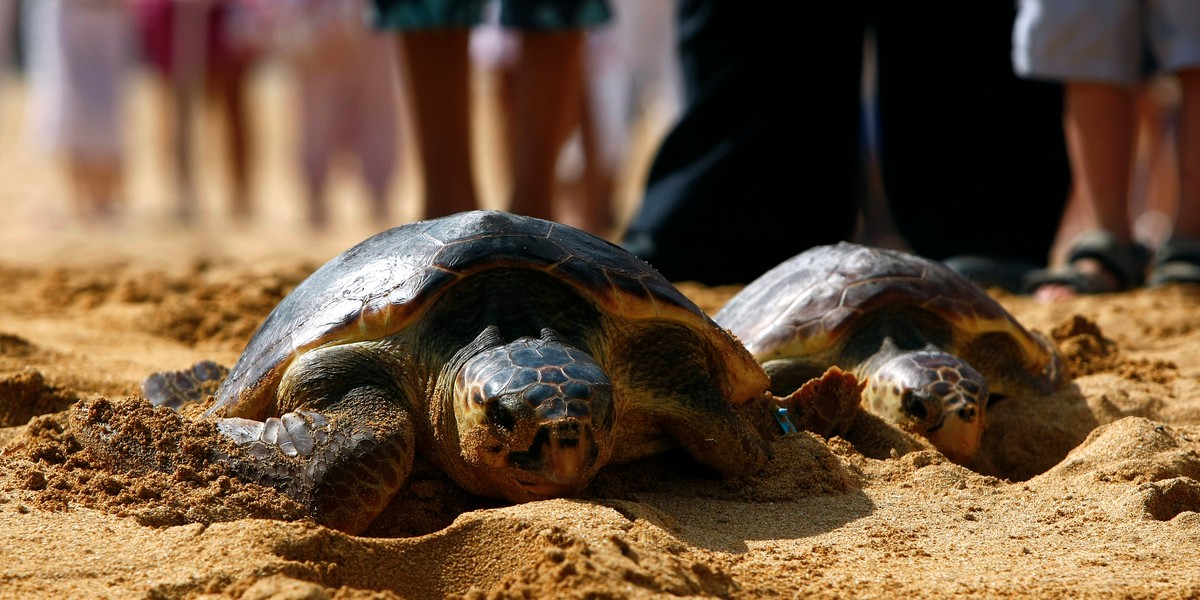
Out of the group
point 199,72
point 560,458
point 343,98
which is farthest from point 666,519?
point 199,72

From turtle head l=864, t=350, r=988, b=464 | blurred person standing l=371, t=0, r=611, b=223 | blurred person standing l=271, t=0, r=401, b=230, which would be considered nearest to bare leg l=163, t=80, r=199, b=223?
blurred person standing l=271, t=0, r=401, b=230

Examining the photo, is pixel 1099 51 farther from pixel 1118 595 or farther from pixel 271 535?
pixel 271 535

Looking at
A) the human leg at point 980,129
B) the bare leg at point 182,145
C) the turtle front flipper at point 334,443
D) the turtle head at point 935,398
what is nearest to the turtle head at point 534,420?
the turtle front flipper at point 334,443

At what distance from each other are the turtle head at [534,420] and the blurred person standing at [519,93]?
238 cm

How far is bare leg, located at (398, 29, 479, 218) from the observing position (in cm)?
431

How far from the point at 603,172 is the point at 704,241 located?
323cm

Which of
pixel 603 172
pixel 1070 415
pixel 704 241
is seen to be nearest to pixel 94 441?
pixel 1070 415

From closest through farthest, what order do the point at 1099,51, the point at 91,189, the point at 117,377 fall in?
the point at 117,377, the point at 1099,51, the point at 91,189

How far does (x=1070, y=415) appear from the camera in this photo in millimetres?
2652

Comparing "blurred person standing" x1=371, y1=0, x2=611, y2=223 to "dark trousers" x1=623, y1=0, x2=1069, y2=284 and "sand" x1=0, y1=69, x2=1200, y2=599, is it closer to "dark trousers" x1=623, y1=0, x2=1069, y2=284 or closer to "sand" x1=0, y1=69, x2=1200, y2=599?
"dark trousers" x1=623, y1=0, x2=1069, y2=284

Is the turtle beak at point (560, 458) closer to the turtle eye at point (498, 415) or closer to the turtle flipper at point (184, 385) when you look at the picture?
the turtle eye at point (498, 415)

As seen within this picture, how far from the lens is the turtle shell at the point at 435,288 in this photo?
2127mm

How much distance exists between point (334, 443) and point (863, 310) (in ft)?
4.47

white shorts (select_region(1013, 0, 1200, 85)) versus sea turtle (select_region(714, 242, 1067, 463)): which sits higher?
white shorts (select_region(1013, 0, 1200, 85))
